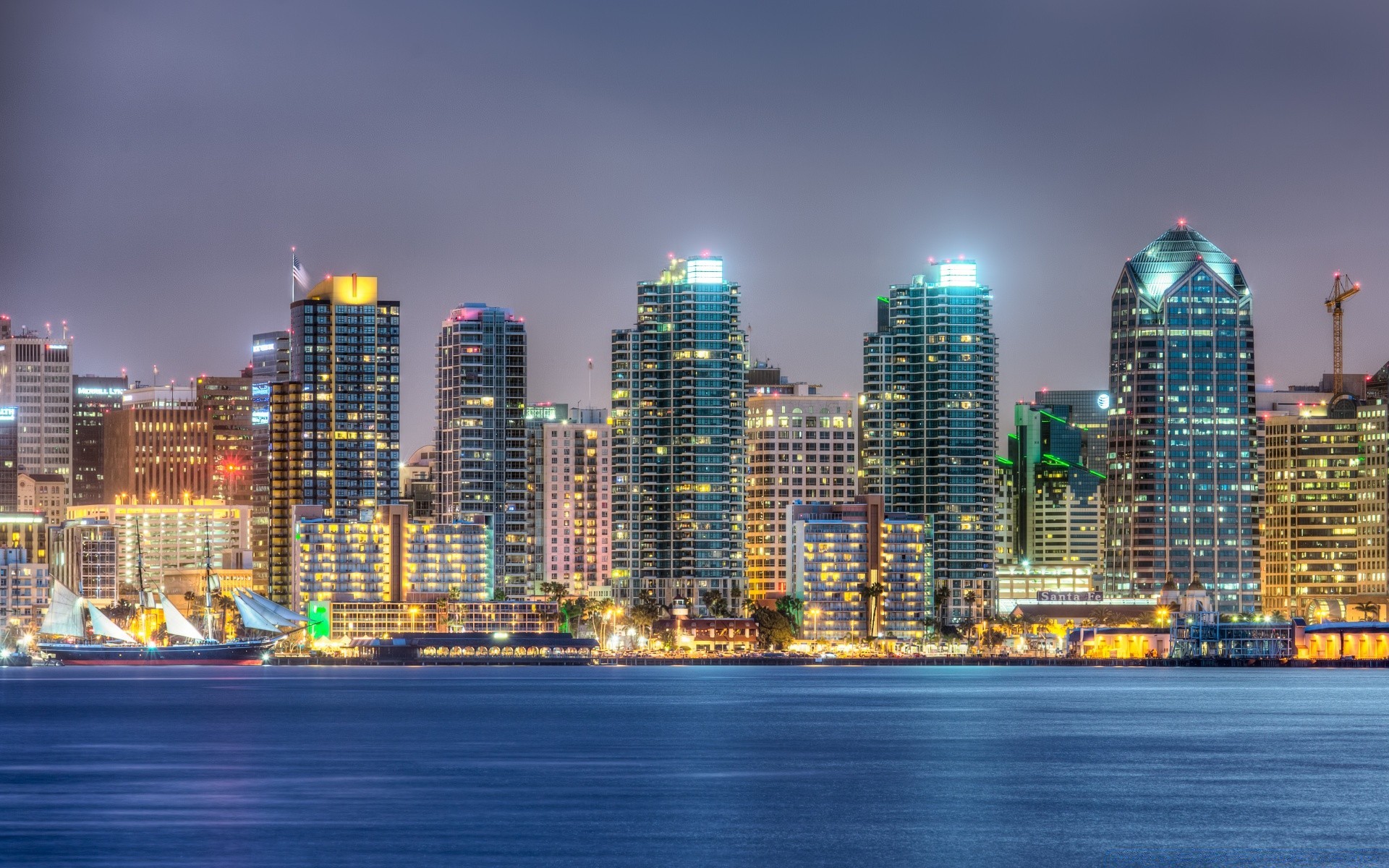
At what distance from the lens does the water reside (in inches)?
3999

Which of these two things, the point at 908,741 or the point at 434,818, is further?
the point at 908,741

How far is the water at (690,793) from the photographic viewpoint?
102 meters

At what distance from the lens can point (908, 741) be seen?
534ft

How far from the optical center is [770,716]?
639 ft

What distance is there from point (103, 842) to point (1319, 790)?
60.9 metres

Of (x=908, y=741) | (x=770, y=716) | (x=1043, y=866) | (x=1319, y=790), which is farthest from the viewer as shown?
(x=770, y=716)

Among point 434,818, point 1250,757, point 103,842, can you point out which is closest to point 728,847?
point 434,818

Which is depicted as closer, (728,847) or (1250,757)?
(728,847)

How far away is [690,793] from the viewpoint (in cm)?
12419

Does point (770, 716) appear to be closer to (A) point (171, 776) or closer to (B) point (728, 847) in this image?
(A) point (171, 776)

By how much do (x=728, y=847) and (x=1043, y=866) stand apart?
12930 millimetres

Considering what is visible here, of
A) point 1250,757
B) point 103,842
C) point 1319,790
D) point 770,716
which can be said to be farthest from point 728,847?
point 770,716

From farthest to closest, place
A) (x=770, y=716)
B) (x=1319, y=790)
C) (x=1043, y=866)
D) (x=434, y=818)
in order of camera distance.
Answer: (x=770, y=716), (x=1319, y=790), (x=434, y=818), (x=1043, y=866)

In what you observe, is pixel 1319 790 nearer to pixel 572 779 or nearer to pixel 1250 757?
pixel 1250 757
